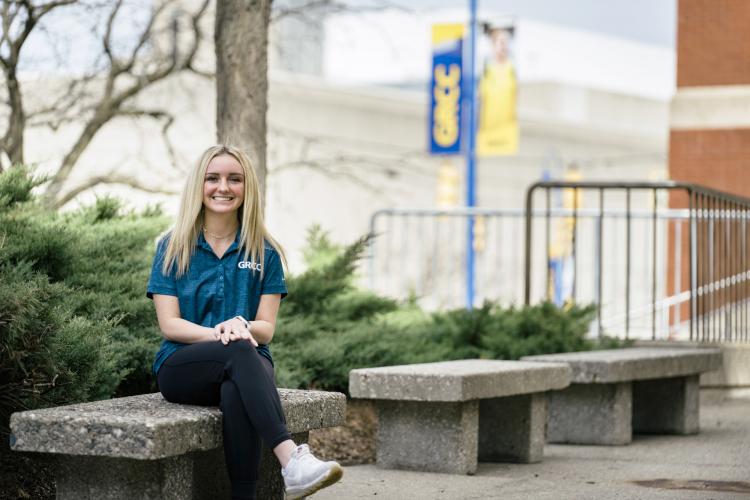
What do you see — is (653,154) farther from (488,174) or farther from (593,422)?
(593,422)

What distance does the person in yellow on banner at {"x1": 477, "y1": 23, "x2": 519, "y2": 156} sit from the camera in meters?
26.3

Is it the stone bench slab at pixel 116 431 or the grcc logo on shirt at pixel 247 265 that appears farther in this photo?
the grcc logo on shirt at pixel 247 265

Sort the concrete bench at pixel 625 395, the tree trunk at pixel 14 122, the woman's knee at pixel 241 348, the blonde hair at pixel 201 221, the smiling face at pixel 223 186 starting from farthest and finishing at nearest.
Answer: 1. the tree trunk at pixel 14 122
2. the concrete bench at pixel 625 395
3. the smiling face at pixel 223 186
4. the blonde hair at pixel 201 221
5. the woman's knee at pixel 241 348

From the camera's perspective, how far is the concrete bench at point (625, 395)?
8.52 m

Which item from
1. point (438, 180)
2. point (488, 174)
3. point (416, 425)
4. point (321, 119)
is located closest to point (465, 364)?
point (416, 425)

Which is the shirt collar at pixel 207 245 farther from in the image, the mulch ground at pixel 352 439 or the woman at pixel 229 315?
the mulch ground at pixel 352 439

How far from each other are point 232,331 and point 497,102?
22.2 meters

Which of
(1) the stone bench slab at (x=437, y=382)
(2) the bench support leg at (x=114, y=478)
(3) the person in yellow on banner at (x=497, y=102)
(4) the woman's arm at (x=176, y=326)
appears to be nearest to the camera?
(2) the bench support leg at (x=114, y=478)

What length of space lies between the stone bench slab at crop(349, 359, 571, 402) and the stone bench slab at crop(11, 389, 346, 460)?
2048 millimetres

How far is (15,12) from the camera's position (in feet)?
34.6

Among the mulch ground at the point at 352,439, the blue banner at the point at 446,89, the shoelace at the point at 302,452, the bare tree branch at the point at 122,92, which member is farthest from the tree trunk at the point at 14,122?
the blue banner at the point at 446,89

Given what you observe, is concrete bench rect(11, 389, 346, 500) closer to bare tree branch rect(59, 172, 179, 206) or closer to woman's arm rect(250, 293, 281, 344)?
woman's arm rect(250, 293, 281, 344)

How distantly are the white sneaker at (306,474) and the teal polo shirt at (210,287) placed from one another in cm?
63

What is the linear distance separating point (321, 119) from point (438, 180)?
3733 mm
